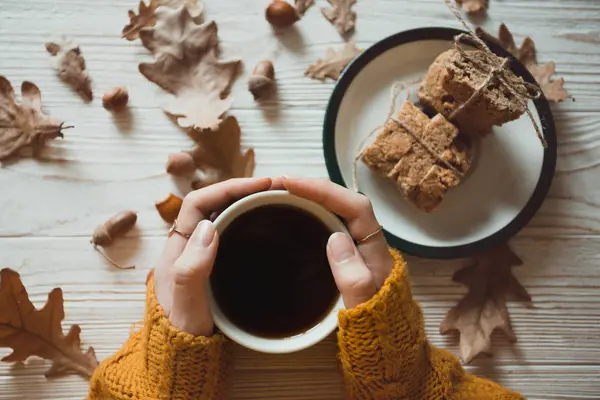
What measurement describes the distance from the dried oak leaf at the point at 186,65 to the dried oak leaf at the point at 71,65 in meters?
0.10

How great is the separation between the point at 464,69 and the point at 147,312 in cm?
55

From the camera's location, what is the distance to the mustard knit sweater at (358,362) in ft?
2.33

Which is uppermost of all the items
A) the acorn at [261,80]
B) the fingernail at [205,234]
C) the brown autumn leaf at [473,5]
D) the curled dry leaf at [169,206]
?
the brown autumn leaf at [473,5]

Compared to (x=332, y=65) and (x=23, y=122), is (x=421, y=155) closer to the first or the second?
(x=332, y=65)

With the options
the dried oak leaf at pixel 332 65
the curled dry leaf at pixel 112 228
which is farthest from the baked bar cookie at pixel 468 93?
the curled dry leaf at pixel 112 228

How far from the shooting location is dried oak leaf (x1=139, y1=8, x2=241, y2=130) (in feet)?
2.95

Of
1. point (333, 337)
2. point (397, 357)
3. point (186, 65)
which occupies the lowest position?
point (333, 337)

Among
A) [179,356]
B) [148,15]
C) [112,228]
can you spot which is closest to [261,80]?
[148,15]

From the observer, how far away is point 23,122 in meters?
0.90

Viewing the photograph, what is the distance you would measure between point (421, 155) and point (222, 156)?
308mm

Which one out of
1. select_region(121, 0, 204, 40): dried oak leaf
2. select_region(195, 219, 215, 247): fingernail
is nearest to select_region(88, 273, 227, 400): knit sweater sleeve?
select_region(195, 219, 215, 247): fingernail

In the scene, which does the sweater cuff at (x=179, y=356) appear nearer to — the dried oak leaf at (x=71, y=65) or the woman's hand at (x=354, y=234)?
the woman's hand at (x=354, y=234)

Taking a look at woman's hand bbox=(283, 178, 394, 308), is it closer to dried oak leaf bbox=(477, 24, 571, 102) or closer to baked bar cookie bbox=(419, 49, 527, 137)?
baked bar cookie bbox=(419, 49, 527, 137)

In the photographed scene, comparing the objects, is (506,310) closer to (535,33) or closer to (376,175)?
(376,175)
